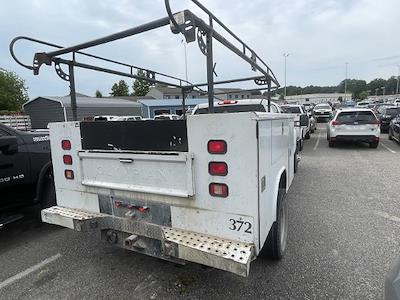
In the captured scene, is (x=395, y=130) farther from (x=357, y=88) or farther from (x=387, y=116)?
(x=357, y=88)

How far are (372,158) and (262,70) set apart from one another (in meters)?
7.85

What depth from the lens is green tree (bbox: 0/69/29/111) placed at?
53.8 metres

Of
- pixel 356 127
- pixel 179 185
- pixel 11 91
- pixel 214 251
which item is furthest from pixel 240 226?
pixel 11 91

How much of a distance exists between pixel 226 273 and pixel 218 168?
141 cm

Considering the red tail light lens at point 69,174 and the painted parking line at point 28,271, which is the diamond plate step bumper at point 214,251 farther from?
the painted parking line at point 28,271

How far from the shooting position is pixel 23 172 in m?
4.40

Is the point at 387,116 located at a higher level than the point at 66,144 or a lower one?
lower

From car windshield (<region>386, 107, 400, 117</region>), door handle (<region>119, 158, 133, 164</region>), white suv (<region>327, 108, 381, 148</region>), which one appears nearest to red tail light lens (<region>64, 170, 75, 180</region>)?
door handle (<region>119, 158, 133, 164</region>)

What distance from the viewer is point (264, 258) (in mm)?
3604

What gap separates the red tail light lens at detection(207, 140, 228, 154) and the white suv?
38.1 feet

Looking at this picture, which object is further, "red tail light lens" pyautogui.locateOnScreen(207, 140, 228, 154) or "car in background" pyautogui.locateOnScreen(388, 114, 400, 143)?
"car in background" pyautogui.locateOnScreen(388, 114, 400, 143)

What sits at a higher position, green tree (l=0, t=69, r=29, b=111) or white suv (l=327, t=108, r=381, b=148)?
green tree (l=0, t=69, r=29, b=111)

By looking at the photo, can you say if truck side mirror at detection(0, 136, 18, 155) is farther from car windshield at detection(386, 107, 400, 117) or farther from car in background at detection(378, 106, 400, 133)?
car windshield at detection(386, 107, 400, 117)

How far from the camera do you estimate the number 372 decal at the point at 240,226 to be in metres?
2.58
